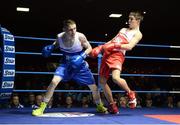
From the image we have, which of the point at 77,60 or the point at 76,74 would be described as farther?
the point at 76,74

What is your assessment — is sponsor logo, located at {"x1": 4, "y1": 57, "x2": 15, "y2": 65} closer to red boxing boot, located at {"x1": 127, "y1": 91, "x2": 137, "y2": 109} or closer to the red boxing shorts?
the red boxing shorts

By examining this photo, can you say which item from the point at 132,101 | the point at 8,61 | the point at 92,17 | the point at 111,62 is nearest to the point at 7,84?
the point at 8,61

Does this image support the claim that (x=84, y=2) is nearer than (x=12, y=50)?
No

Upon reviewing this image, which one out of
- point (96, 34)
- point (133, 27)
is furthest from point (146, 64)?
point (133, 27)

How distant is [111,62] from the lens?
324 centimetres

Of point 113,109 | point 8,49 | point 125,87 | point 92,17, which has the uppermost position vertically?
point 92,17

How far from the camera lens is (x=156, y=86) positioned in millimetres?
7551

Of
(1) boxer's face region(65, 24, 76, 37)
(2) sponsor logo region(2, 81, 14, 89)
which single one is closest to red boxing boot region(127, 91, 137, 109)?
(1) boxer's face region(65, 24, 76, 37)

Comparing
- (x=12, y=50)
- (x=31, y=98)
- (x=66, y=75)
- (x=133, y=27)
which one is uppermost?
(x=133, y=27)

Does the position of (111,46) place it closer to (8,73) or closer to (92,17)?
(8,73)

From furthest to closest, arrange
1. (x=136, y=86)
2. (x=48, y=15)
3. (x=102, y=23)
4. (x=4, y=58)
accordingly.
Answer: (x=102, y=23) → (x=48, y=15) → (x=136, y=86) → (x=4, y=58)

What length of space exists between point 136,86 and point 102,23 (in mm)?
3754

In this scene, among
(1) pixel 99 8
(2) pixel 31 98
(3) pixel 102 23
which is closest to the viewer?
(2) pixel 31 98

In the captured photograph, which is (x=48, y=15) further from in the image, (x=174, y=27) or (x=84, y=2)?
(x=174, y=27)
